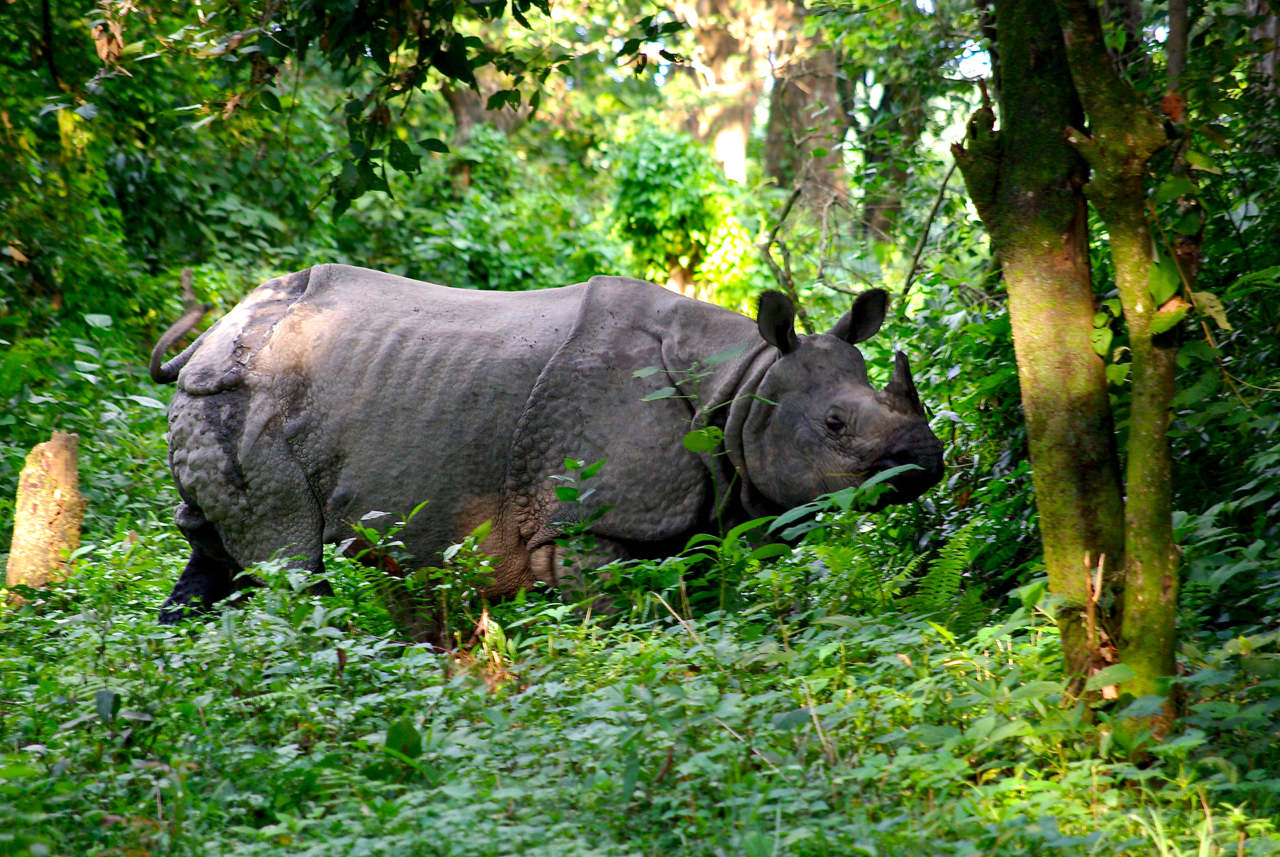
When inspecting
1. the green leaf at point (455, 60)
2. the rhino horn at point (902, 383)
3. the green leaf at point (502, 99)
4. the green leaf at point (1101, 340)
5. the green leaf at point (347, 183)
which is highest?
the green leaf at point (455, 60)

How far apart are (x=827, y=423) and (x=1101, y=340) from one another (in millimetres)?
1775

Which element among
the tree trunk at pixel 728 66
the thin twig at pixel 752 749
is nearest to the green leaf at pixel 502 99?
the thin twig at pixel 752 749

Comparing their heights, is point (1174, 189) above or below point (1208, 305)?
above

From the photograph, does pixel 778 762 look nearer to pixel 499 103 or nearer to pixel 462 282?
pixel 499 103

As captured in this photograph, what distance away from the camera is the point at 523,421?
16.3 ft

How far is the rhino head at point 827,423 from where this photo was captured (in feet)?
15.3

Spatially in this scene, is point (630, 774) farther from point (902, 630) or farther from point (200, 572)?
point (200, 572)

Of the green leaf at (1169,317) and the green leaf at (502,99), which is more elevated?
the green leaf at (502,99)

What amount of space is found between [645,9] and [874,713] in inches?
773

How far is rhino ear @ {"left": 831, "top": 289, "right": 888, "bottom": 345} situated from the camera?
505 centimetres

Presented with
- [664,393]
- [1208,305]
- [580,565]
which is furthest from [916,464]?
[1208,305]

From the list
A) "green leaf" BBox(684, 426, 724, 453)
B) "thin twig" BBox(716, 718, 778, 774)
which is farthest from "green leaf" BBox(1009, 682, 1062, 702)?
"green leaf" BBox(684, 426, 724, 453)

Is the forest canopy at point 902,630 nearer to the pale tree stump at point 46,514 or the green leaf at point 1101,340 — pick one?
the green leaf at point 1101,340

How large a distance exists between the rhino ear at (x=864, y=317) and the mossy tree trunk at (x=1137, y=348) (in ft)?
6.41
